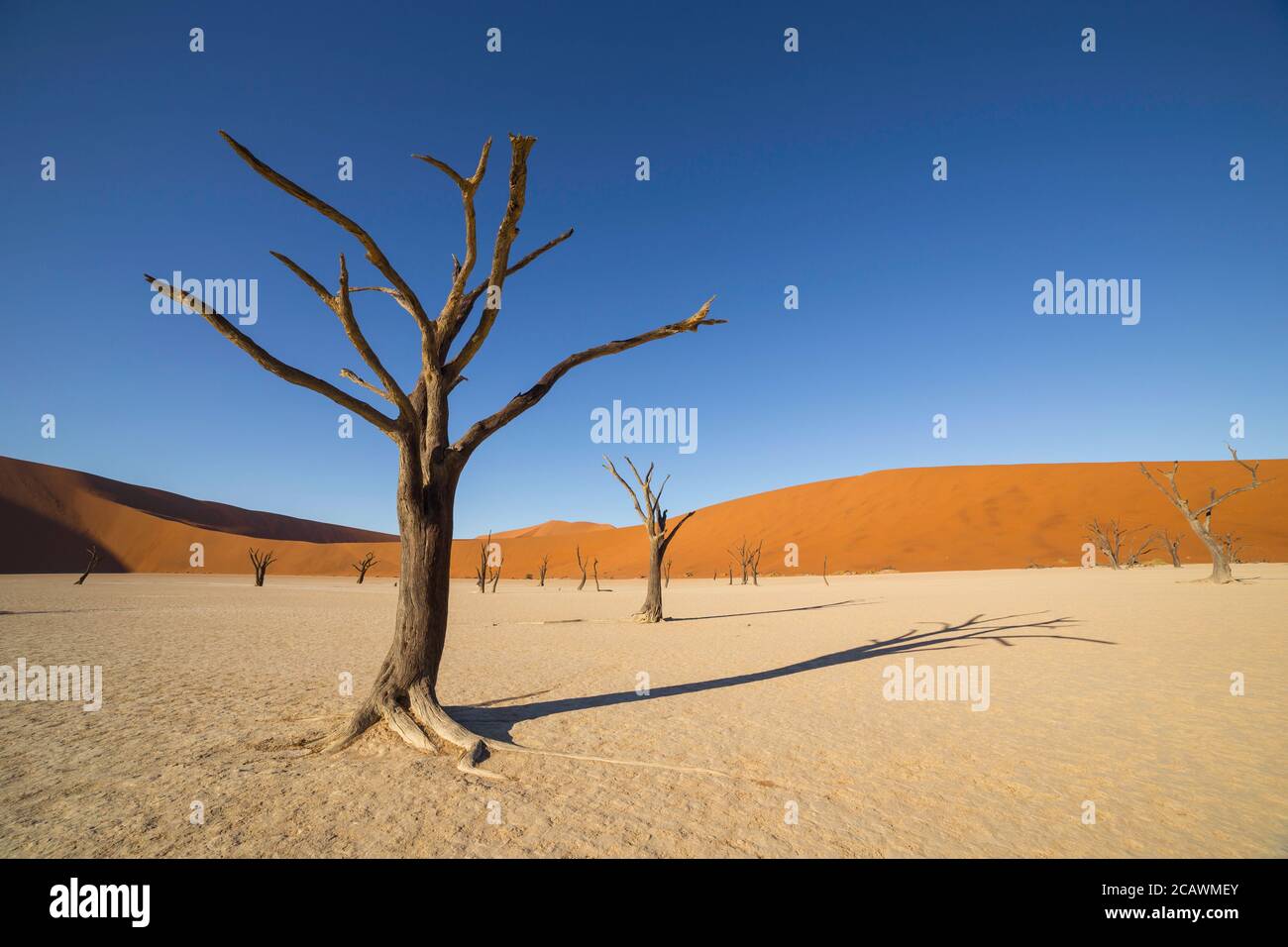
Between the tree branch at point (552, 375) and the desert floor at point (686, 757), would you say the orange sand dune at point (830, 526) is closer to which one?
the desert floor at point (686, 757)

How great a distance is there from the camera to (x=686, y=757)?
5832 millimetres

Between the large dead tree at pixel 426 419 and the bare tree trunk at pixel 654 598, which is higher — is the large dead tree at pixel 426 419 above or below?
above

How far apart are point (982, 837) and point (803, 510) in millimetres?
93202

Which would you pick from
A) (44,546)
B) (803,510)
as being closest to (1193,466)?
(803,510)

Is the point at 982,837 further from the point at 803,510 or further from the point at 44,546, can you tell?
the point at 44,546

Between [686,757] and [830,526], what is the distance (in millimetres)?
82481

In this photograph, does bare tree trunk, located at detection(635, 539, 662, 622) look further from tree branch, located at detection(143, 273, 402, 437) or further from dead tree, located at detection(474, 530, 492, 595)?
dead tree, located at detection(474, 530, 492, 595)

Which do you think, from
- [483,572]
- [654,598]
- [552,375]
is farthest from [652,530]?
[483,572]

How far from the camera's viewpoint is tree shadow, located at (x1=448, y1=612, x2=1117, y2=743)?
24.0ft

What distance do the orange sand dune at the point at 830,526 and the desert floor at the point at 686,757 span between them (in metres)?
59.8

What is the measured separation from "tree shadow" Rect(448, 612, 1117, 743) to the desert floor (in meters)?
0.10

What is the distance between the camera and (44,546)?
249 ft

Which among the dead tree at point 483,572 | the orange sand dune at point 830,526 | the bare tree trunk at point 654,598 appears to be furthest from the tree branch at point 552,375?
the orange sand dune at point 830,526

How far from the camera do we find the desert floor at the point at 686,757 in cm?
401
